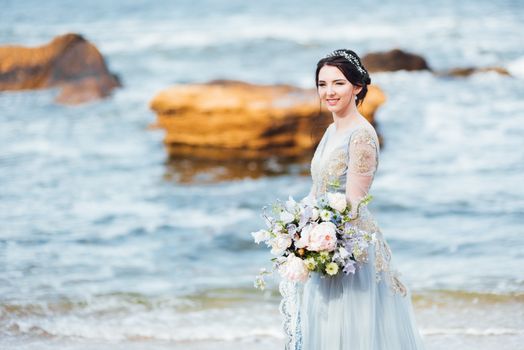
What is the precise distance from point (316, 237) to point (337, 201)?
19cm

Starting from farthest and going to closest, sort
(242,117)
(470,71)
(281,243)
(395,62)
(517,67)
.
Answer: (517,67)
(395,62)
(470,71)
(242,117)
(281,243)

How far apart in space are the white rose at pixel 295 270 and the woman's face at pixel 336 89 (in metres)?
0.71

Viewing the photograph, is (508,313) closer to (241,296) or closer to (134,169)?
(241,296)

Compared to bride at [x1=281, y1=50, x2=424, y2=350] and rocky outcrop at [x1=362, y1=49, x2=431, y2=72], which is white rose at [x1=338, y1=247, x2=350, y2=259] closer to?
bride at [x1=281, y1=50, x2=424, y2=350]

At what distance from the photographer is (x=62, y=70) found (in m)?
22.1

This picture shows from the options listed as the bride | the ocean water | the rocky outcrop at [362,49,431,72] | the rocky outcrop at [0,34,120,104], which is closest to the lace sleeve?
the bride

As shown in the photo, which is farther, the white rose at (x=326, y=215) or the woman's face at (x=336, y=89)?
the woman's face at (x=336, y=89)

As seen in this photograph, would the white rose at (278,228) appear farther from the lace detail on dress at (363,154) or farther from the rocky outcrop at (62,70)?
the rocky outcrop at (62,70)

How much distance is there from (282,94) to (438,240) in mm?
5228

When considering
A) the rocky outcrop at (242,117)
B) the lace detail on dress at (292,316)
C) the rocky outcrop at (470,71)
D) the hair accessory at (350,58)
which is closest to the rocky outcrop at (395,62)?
the rocky outcrop at (470,71)

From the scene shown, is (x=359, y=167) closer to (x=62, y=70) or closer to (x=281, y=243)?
(x=281, y=243)

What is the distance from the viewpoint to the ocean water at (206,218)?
633 centimetres

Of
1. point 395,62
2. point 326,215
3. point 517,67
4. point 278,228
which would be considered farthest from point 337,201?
point 517,67

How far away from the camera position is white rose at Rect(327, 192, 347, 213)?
11.4 ft
